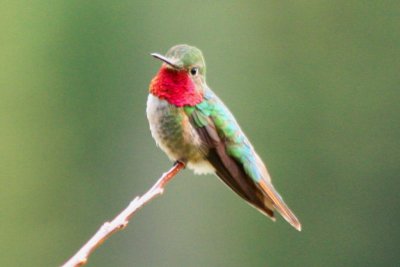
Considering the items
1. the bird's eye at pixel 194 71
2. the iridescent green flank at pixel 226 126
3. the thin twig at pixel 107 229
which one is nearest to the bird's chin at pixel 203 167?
the iridescent green flank at pixel 226 126

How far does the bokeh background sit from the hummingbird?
18.4 meters

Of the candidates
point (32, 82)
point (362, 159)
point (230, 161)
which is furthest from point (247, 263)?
point (230, 161)

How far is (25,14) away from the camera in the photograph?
30031mm

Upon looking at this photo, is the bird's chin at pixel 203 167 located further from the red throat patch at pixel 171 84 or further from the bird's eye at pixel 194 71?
the bird's eye at pixel 194 71

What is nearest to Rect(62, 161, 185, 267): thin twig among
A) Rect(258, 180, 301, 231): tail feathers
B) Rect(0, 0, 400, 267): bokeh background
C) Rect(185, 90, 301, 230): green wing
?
Rect(258, 180, 301, 231): tail feathers

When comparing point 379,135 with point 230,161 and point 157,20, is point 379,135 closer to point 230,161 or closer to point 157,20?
point 157,20

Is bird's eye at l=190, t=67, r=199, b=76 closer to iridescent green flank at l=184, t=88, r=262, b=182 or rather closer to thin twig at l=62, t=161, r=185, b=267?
iridescent green flank at l=184, t=88, r=262, b=182

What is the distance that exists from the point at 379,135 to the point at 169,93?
76.5 ft

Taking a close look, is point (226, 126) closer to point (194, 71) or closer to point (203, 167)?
point (203, 167)

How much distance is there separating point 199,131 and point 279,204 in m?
0.60

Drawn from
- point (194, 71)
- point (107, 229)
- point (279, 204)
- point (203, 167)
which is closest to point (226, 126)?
point (203, 167)

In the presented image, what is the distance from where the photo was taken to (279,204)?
19.1 feet

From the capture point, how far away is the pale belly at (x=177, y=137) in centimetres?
602

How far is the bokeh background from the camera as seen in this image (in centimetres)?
2627
